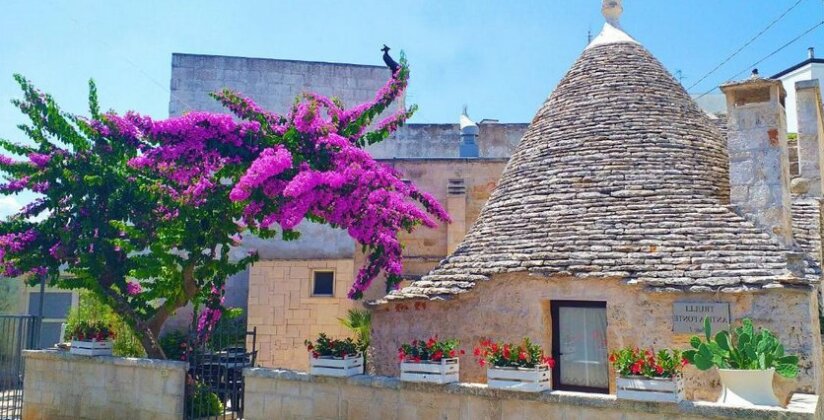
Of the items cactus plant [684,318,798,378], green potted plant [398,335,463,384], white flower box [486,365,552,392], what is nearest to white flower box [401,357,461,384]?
green potted plant [398,335,463,384]

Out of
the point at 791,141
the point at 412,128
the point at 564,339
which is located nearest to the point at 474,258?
the point at 564,339

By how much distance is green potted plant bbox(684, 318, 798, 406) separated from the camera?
607cm

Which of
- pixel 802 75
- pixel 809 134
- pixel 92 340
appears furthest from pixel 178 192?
pixel 802 75

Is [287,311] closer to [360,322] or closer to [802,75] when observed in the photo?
[360,322]

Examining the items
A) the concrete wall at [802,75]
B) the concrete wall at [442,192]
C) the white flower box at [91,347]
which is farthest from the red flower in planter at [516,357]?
the concrete wall at [802,75]

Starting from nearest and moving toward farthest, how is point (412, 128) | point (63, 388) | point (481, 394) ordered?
point (481, 394), point (63, 388), point (412, 128)

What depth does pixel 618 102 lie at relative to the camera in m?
11.3

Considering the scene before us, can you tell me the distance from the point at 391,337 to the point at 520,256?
104 inches

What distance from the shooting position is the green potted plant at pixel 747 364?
607 cm

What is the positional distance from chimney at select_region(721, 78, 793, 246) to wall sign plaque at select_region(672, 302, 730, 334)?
1.52m

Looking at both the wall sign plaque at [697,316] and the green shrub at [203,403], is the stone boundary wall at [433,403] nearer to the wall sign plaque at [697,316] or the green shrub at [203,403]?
the green shrub at [203,403]

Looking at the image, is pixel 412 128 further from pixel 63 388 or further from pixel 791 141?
pixel 63 388

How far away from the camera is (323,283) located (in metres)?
16.6

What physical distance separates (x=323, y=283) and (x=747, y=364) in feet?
38.3
